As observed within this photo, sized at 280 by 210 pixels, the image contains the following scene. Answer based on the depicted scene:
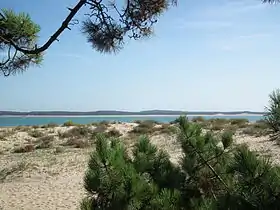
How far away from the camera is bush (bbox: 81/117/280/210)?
2.51 m

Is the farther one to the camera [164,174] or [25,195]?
[25,195]

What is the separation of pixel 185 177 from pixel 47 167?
11.8 m

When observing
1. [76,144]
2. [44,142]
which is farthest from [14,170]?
[44,142]

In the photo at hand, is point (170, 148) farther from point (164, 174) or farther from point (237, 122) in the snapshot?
point (164, 174)

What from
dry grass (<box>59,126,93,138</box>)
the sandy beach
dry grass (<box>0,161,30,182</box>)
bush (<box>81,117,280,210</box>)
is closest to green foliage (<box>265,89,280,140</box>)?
bush (<box>81,117,280,210</box>)

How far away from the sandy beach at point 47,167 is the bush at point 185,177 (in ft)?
1.07

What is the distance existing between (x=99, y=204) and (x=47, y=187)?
8617 millimetres

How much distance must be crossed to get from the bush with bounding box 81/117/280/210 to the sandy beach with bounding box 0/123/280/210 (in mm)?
327

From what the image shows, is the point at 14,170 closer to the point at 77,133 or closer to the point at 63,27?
the point at 77,133

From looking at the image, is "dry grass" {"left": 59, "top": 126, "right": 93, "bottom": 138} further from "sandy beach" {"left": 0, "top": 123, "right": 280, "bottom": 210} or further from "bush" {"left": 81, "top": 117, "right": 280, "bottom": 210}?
"bush" {"left": 81, "top": 117, "right": 280, "bottom": 210}

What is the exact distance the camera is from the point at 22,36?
4465 mm

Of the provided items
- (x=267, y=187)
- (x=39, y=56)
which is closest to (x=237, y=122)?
(x=39, y=56)

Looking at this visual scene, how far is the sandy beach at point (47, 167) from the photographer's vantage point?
370 inches

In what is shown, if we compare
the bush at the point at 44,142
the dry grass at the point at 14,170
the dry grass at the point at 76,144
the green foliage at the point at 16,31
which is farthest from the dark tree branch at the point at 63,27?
the bush at the point at 44,142
